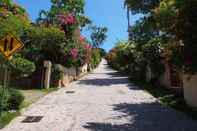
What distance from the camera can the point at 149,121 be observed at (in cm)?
1212

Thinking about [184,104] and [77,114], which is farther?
[184,104]

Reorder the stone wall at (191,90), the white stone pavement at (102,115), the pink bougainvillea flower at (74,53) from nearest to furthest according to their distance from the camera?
the white stone pavement at (102,115) → the stone wall at (191,90) → the pink bougainvillea flower at (74,53)

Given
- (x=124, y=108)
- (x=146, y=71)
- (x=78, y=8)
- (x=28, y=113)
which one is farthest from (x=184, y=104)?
(x=78, y=8)

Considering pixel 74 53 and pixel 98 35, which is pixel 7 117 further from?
pixel 98 35

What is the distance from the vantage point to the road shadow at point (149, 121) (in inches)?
431

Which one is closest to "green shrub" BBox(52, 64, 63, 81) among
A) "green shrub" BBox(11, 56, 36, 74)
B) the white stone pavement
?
"green shrub" BBox(11, 56, 36, 74)

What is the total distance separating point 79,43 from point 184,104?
52.2 ft

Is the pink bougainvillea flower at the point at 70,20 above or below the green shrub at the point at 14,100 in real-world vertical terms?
above

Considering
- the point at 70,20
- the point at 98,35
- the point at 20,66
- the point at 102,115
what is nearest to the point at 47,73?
the point at 20,66

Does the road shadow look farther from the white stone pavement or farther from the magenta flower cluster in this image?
the magenta flower cluster

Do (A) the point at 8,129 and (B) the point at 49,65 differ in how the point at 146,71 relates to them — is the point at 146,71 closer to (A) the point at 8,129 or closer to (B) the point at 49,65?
(B) the point at 49,65

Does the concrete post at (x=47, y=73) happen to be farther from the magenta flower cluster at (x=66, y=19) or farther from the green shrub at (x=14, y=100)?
the green shrub at (x=14, y=100)

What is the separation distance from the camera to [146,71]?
28.8 m

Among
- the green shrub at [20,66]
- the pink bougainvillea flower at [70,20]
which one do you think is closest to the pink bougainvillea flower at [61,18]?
the pink bougainvillea flower at [70,20]
